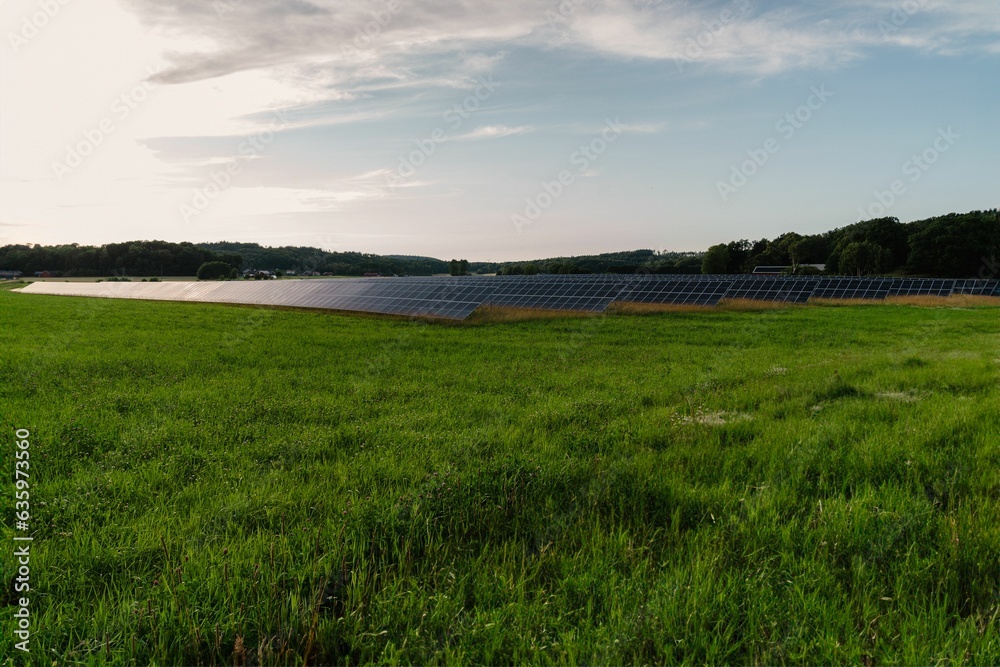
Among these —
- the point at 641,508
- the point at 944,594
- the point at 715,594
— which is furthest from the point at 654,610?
the point at 944,594

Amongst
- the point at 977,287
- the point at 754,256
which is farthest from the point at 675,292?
the point at 754,256

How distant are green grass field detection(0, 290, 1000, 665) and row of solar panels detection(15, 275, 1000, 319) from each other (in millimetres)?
17692

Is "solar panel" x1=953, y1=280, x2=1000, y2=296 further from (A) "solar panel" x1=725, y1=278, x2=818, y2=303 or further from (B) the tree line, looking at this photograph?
(B) the tree line

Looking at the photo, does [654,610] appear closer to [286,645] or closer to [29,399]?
[286,645]

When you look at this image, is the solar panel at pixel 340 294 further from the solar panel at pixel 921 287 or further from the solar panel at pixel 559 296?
the solar panel at pixel 921 287

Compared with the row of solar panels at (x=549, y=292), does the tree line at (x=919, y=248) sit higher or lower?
higher

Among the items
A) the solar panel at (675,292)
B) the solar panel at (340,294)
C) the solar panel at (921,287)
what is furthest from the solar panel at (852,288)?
the solar panel at (340,294)

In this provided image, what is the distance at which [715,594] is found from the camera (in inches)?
118

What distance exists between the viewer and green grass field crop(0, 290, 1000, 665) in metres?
2.70

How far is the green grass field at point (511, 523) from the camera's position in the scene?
270 centimetres

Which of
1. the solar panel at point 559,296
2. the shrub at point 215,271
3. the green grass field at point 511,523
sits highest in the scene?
the shrub at point 215,271

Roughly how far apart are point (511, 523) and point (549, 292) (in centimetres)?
2803

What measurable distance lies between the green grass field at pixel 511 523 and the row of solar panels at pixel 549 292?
17.7 metres

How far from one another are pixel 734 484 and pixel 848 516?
93 cm
